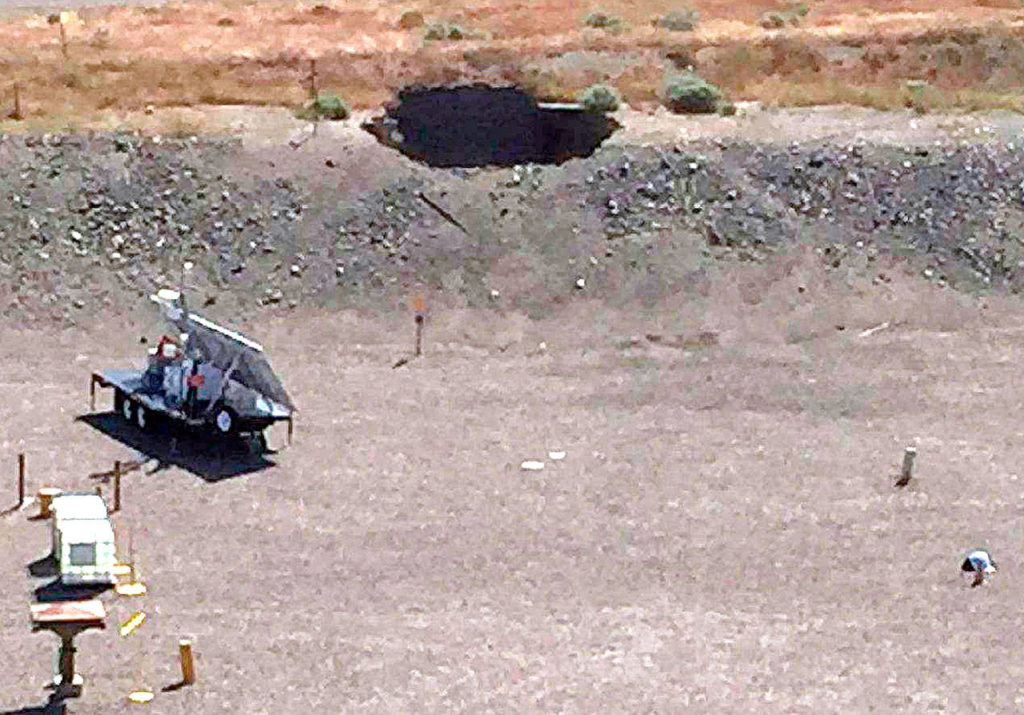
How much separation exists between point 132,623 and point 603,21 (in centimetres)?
3470

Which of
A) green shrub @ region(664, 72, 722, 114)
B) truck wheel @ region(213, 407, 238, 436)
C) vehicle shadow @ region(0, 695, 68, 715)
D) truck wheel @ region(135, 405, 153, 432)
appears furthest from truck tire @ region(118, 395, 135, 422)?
green shrub @ region(664, 72, 722, 114)

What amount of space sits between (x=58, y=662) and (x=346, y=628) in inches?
123

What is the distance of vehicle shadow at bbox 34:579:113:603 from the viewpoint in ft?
74.5

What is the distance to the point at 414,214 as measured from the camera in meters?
38.1

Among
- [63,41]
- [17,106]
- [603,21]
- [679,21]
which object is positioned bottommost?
[17,106]

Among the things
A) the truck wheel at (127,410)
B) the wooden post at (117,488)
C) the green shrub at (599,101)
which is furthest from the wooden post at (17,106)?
the wooden post at (117,488)

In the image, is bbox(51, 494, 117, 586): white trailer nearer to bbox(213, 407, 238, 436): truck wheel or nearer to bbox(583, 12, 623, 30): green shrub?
bbox(213, 407, 238, 436): truck wheel

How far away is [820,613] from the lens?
2302 cm

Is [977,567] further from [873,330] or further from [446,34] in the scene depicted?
[446,34]

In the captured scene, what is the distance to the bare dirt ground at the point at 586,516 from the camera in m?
21.0

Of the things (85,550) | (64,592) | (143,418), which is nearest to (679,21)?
(143,418)

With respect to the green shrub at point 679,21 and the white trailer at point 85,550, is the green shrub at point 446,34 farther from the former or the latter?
the white trailer at point 85,550

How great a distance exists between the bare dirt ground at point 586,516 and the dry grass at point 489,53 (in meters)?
10.1

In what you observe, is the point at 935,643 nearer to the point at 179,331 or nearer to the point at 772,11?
the point at 179,331
